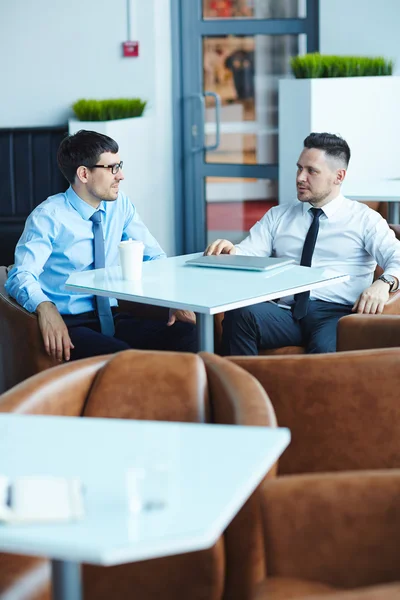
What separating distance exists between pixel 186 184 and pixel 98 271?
4128 millimetres

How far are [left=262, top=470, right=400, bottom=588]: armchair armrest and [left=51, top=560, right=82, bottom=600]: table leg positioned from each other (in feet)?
1.17

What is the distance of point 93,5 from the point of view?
6.64 meters

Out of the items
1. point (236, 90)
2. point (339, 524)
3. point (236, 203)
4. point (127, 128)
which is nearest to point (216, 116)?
point (236, 90)

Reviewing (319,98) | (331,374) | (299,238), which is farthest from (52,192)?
(331,374)

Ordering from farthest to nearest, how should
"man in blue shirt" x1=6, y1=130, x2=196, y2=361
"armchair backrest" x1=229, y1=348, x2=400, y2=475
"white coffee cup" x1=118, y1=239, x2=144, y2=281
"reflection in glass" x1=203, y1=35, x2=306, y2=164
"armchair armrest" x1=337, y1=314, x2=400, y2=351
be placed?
"reflection in glass" x1=203, y1=35, x2=306, y2=164 < "man in blue shirt" x1=6, y1=130, x2=196, y2=361 < "white coffee cup" x1=118, y1=239, x2=144, y2=281 < "armchair armrest" x1=337, y1=314, x2=400, y2=351 < "armchair backrest" x1=229, y1=348, x2=400, y2=475

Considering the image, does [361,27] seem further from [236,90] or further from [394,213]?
[394,213]

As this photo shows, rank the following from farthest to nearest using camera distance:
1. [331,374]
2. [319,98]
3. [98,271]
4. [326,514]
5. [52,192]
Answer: [52,192], [319,98], [98,271], [331,374], [326,514]

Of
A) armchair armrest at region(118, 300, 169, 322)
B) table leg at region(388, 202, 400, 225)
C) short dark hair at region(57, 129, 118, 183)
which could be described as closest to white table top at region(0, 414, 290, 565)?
armchair armrest at region(118, 300, 169, 322)

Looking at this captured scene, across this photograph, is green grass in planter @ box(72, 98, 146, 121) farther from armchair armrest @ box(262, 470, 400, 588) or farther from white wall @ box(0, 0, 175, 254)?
armchair armrest @ box(262, 470, 400, 588)

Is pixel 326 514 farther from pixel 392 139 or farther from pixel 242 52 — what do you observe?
pixel 242 52

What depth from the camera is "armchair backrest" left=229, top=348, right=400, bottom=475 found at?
7.06ft

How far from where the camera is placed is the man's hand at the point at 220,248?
11.5ft

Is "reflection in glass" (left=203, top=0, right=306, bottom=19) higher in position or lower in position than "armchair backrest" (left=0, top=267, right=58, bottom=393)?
higher

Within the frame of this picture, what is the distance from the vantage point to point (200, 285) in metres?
2.98
